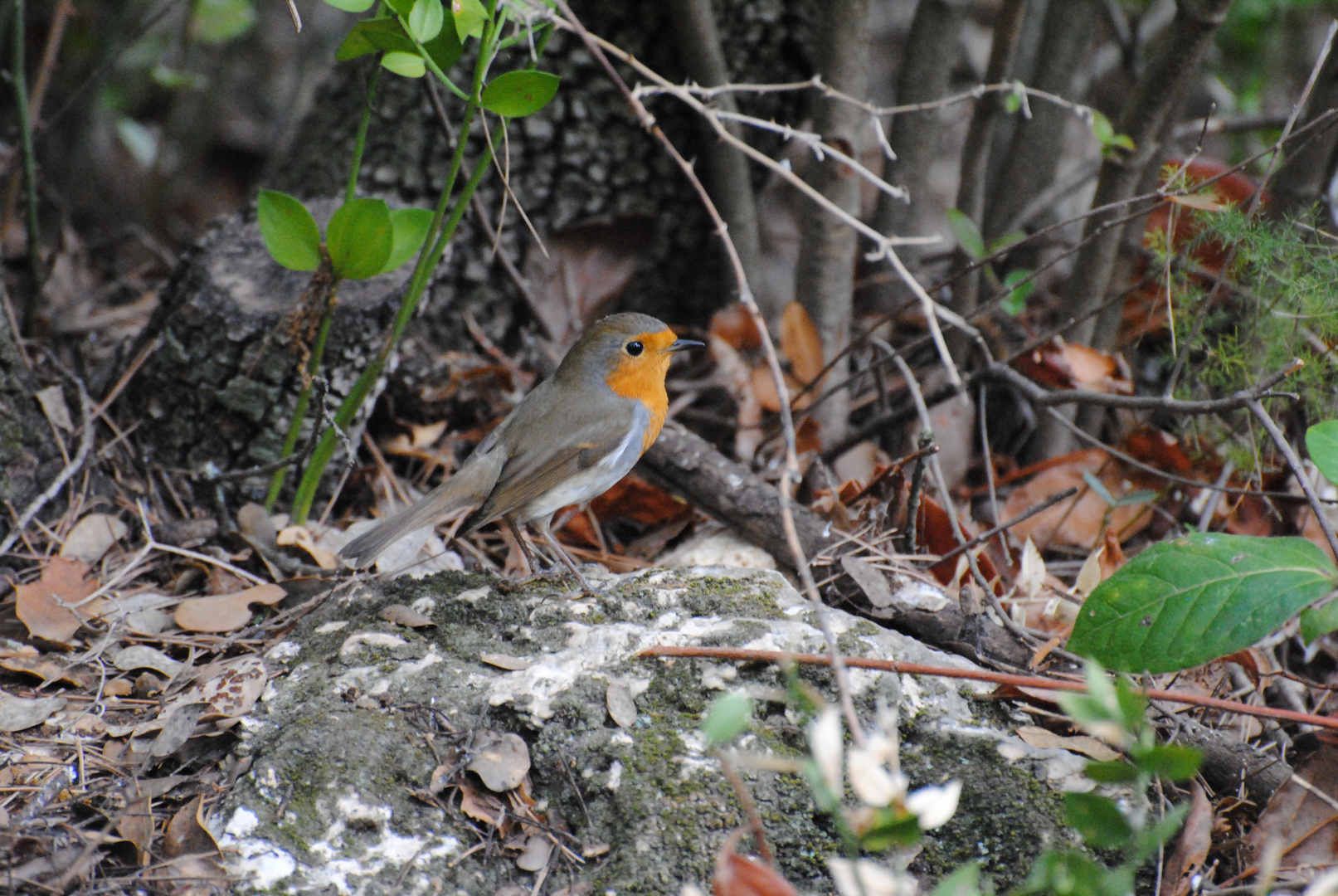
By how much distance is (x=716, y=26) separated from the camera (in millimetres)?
4145

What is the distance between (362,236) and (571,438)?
3.11 ft

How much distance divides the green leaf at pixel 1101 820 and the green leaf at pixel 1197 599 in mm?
767

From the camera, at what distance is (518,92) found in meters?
2.46

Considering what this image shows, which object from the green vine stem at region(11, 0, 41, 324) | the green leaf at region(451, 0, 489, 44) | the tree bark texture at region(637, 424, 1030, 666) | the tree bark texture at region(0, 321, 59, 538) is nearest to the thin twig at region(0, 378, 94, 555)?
the tree bark texture at region(0, 321, 59, 538)

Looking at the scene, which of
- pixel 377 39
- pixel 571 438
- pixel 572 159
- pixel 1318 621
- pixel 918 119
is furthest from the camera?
pixel 572 159

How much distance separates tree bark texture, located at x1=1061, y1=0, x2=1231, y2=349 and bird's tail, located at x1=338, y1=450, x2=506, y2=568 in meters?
1.98

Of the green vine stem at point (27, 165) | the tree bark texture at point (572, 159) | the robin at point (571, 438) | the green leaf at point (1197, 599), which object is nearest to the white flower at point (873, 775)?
the green leaf at point (1197, 599)

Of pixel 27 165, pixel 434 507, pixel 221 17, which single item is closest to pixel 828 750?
pixel 434 507

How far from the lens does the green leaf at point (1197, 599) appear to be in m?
2.07

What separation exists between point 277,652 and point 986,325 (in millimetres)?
3077

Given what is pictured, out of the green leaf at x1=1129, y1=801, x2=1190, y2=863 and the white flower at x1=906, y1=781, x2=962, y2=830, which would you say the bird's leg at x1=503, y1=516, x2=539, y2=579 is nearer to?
the white flower at x1=906, y1=781, x2=962, y2=830

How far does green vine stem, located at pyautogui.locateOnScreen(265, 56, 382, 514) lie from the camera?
8.95 feet

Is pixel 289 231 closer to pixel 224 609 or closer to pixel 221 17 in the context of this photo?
pixel 224 609

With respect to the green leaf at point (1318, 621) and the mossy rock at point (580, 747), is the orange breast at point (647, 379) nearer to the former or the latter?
the mossy rock at point (580, 747)
